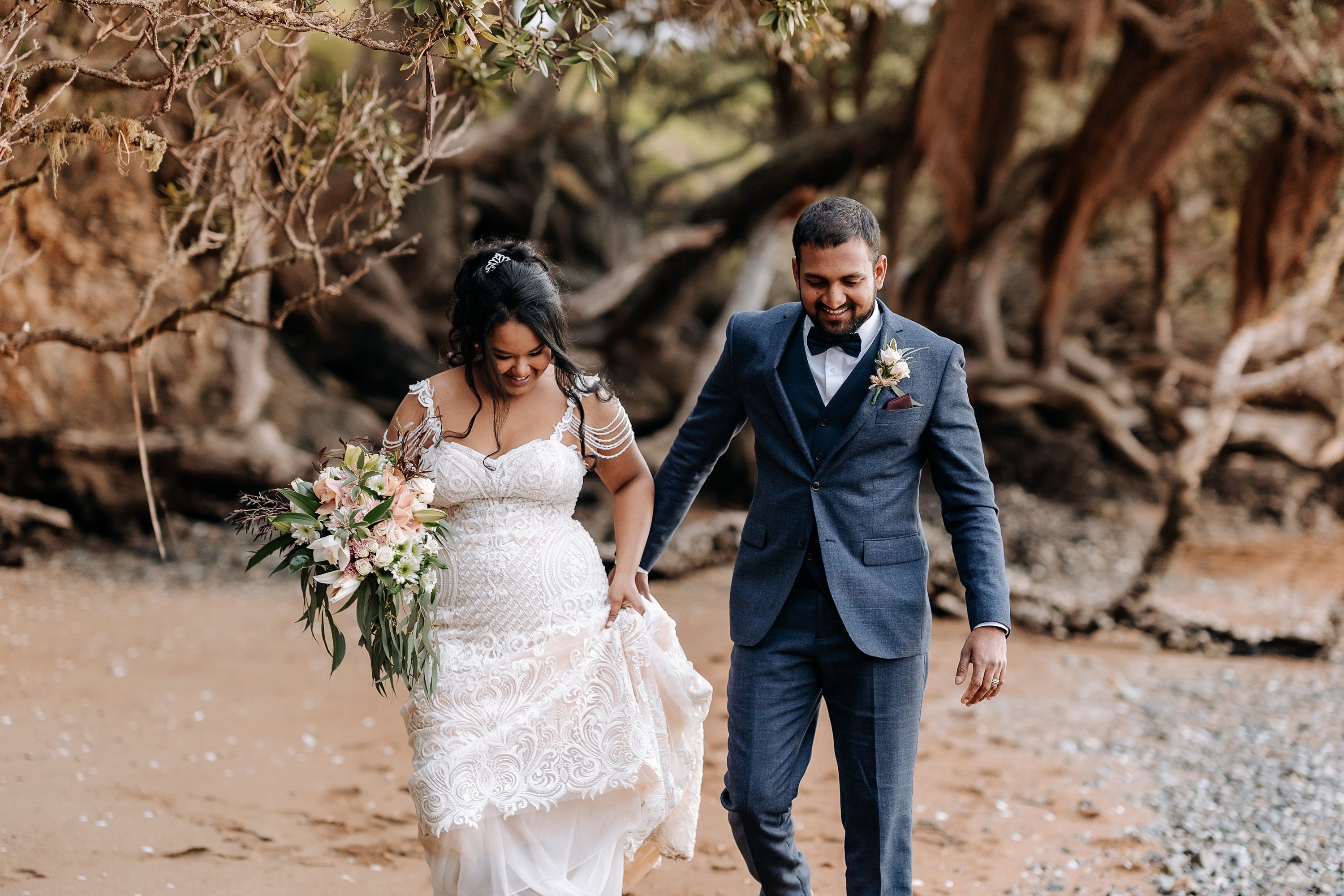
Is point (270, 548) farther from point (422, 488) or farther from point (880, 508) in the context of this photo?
point (880, 508)

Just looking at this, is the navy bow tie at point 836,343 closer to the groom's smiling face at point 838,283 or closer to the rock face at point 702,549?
the groom's smiling face at point 838,283

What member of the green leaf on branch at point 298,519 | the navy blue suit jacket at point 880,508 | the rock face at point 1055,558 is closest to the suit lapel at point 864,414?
the navy blue suit jacket at point 880,508

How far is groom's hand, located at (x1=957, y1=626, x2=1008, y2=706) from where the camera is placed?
8.91ft

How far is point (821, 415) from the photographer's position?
2938 millimetres

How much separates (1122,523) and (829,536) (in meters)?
10.2

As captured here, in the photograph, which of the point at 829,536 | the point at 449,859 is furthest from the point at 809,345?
the point at 449,859

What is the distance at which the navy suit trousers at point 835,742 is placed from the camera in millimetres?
2863

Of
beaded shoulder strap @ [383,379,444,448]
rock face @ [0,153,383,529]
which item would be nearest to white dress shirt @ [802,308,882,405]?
beaded shoulder strap @ [383,379,444,448]

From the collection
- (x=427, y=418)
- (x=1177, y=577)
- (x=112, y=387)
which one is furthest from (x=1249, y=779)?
(x=112, y=387)

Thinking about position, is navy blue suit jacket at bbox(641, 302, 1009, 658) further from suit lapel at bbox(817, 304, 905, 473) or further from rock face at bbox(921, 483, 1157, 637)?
rock face at bbox(921, 483, 1157, 637)

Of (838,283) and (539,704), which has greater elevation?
(838,283)

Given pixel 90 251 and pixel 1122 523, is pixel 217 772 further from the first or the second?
pixel 1122 523

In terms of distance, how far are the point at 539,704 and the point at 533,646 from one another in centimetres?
16

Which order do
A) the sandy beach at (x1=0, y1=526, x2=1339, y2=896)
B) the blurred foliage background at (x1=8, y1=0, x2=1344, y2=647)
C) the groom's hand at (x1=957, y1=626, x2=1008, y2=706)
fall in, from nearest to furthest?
the groom's hand at (x1=957, y1=626, x2=1008, y2=706) < the sandy beach at (x1=0, y1=526, x2=1339, y2=896) < the blurred foliage background at (x1=8, y1=0, x2=1344, y2=647)
